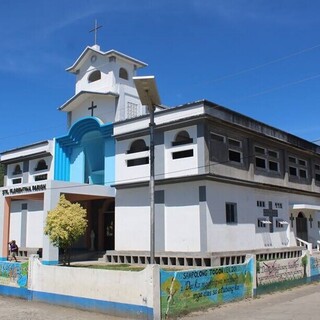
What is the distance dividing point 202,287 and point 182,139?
1147 centimetres

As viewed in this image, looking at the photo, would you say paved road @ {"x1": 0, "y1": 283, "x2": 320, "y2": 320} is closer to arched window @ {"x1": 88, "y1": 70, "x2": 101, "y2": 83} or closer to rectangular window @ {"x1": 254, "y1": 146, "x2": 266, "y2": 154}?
rectangular window @ {"x1": 254, "y1": 146, "x2": 266, "y2": 154}

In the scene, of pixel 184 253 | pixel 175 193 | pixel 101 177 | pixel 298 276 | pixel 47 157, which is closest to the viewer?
pixel 298 276

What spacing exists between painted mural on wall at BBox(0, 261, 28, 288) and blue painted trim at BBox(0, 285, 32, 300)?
0.11 meters

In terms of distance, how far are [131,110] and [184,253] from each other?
10206 mm

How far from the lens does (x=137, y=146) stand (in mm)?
23781

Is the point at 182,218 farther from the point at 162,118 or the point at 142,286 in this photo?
the point at 142,286

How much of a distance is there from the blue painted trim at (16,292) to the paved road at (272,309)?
5339 mm

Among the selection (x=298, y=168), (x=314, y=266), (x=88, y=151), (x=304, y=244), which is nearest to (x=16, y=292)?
(x=314, y=266)

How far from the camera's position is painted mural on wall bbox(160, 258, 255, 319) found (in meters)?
10.0

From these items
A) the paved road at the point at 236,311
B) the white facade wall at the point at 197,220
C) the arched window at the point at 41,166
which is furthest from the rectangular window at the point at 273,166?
the arched window at the point at 41,166

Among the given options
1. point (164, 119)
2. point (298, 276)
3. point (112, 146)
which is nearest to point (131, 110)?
point (112, 146)

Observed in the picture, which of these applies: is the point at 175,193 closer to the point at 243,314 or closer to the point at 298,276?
the point at 298,276

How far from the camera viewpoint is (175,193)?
21406mm

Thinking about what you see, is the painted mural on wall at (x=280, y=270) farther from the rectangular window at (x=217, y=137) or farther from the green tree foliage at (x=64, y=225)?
the green tree foliage at (x=64, y=225)
